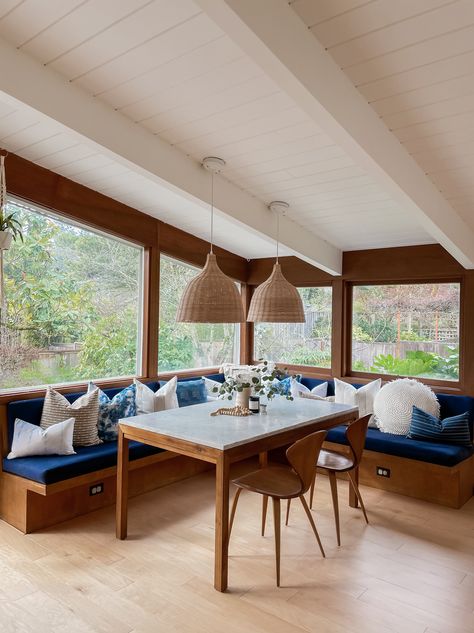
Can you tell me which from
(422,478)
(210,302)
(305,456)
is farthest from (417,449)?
(210,302)

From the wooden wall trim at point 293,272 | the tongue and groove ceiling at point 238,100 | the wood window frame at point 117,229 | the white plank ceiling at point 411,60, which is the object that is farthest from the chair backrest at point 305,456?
the wooden wall trim at point 293,272

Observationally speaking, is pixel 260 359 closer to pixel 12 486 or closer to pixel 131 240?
pixel 131 240

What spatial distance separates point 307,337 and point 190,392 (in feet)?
5.26

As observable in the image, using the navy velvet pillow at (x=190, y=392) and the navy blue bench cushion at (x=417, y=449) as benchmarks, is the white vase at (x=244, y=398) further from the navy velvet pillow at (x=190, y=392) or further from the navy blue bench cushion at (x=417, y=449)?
the navy blue bench cushion at (x=417, y=449)

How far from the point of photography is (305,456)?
2727mm

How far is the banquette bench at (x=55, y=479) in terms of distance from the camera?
10.2ft

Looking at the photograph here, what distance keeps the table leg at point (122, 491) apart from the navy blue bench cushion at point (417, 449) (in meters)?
2.10

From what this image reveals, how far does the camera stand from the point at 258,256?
570cm

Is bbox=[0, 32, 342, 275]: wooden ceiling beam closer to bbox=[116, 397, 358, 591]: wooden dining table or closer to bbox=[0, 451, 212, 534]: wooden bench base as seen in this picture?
bbox=[116, 397, 358, 591]: wooden dining table

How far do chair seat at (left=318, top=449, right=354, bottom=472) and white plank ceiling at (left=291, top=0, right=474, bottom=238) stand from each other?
6.80 feet

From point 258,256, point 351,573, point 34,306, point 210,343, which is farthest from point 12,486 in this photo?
point 258,256

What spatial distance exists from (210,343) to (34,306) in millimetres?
2251

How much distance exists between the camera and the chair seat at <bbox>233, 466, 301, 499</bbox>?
271cm

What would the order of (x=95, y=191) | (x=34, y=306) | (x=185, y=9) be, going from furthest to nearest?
1. (x=95, y=191)
2. (x=34, y=306)
3. (x=185, y=9)
